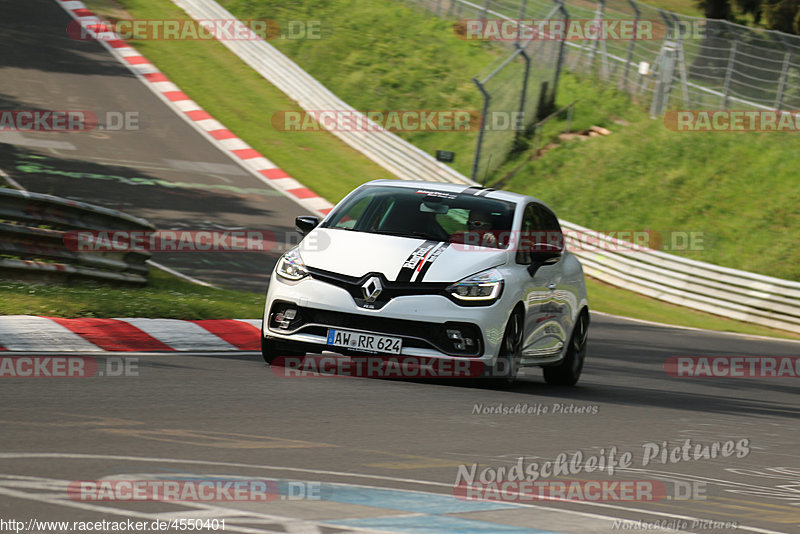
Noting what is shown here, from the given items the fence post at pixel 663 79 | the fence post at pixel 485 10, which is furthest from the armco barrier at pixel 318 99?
the fence post at pixel 663 79

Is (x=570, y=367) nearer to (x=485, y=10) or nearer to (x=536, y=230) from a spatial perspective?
(x=536, y=230)

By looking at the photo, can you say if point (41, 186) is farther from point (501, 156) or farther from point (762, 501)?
point (762, 501)

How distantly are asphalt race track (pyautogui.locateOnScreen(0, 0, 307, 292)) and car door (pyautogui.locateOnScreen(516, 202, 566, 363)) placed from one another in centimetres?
625

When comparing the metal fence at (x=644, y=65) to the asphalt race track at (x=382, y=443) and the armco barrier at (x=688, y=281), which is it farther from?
the asphalt race track at (x=382, y=443)

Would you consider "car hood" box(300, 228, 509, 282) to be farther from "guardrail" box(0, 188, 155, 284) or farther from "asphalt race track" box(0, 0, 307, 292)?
"asphalt race track" box(0, 0, 307, 292)

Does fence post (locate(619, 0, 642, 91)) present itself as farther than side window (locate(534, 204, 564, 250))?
Yes

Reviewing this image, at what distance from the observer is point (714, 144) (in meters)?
28.4

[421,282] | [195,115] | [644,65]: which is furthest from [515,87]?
[421,282]

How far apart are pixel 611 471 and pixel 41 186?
1573 centimetres

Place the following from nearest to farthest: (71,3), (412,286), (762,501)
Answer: (762,501)
(412,286)
(71,3)

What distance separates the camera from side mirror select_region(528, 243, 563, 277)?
9.55 metres

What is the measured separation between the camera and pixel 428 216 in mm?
9570

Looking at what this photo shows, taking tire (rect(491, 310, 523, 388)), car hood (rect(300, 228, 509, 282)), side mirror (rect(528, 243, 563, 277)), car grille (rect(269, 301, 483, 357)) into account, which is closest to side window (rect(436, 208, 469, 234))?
car hood (rect(300, 228, 509, 282))

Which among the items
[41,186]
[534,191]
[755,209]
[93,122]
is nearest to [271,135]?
[93,122]
